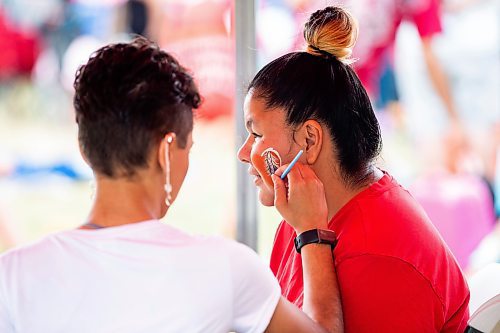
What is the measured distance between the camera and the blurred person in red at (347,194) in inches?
58.4

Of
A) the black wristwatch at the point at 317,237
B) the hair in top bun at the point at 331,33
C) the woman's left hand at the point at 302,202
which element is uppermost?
the hair in top bun at the point at 331,33

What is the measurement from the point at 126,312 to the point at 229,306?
16 centimetres

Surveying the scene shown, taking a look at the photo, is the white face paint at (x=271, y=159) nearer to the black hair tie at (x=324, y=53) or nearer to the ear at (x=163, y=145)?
the black hair tie at (x=324, y=53)

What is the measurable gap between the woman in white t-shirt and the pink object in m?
1.88

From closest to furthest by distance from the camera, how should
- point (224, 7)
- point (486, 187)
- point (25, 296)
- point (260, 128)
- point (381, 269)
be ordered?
point (25, 296)
point (381, 269)
point (260, 128)
point (486, 187)
point (224, 7)

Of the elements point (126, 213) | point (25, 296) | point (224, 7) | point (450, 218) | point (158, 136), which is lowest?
point (450, 218)

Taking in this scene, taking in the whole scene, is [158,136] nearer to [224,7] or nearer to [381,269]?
[381,269]

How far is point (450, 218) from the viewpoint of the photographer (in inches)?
117

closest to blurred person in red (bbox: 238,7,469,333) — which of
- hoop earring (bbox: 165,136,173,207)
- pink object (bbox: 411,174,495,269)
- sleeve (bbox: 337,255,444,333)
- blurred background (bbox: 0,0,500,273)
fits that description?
sleeve (bbox: 337,255,444,333)

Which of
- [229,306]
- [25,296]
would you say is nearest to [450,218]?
[229,306]

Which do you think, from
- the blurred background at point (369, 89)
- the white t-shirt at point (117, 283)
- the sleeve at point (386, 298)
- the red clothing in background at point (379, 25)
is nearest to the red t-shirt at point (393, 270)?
the sleeve at point (386, 298)

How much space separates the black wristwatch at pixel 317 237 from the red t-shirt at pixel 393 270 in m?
0.05

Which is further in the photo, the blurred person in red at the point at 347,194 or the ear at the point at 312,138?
the ear at the point at 312,138

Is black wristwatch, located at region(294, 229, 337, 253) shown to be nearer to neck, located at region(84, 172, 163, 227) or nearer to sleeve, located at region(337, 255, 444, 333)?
sleeve, located at region(337, 255, 444, 333)
